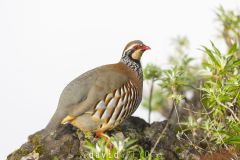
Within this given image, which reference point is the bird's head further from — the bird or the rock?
the rock

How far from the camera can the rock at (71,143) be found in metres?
5.82

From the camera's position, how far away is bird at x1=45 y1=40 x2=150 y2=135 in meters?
5.82

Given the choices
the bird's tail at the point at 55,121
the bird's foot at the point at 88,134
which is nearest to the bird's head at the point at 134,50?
the bird's foot at the point at 88,134

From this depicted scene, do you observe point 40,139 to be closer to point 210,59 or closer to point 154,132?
point 154,132

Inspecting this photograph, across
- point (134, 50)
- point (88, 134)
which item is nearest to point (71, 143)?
point (88, 134)

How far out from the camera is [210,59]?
559 cm

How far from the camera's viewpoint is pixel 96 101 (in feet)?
19.2

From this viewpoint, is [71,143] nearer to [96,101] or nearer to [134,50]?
[96,101]

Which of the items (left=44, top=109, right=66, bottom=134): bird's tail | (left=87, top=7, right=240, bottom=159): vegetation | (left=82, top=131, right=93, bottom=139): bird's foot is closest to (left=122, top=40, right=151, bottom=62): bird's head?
(left=87, top=7, right=240, bottom=159): vegetation

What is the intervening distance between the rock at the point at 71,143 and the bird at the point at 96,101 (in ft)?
0.56

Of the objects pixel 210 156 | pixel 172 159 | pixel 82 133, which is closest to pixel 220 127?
pixel 210 156

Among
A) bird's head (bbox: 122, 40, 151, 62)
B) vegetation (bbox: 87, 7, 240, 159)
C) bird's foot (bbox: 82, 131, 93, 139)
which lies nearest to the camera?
vegetation (bbox: 87, 7, 240, 159)

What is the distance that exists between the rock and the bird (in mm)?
172

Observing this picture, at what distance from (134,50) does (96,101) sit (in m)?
1.09
